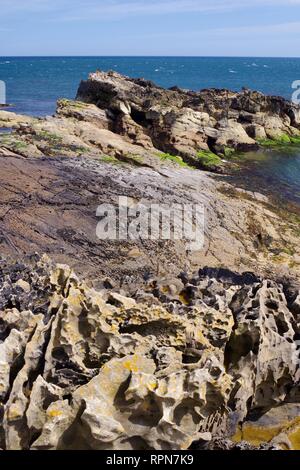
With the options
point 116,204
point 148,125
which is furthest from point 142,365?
point 148,125

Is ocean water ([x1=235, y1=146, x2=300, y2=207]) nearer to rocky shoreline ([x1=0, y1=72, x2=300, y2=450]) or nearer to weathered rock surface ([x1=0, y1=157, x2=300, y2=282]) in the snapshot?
rocky shoreline ([x1=0, y1=72, x2=300, y2=450])

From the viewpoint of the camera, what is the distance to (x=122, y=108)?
51.7 meters

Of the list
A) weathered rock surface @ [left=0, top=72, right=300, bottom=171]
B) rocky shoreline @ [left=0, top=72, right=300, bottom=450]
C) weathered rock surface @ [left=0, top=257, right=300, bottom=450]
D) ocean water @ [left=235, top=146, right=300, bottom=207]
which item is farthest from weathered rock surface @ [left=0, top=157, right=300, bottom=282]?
weathered rock surface @ [left=0, top=257, right=300, bottom=450]

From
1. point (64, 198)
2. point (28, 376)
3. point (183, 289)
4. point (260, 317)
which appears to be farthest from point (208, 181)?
point (28, 376)

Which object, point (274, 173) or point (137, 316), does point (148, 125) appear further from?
point (137, 316)

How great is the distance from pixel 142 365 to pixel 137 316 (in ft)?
8.12

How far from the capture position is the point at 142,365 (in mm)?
10344

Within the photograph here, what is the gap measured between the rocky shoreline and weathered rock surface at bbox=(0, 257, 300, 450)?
0.11ft

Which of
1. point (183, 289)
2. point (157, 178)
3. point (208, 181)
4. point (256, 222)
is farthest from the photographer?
point (208, 181)

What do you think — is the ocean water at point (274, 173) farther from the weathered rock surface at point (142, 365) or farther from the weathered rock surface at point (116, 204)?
the weathered rock surface at point (142, 365)

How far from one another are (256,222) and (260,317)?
17433 millimetres

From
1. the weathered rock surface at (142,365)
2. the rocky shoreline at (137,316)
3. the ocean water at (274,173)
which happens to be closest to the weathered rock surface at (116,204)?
the rocky shoreline at (137,316)

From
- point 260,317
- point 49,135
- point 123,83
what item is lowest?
point 260,317

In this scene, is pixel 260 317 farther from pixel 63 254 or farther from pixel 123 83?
pixel 123 83
